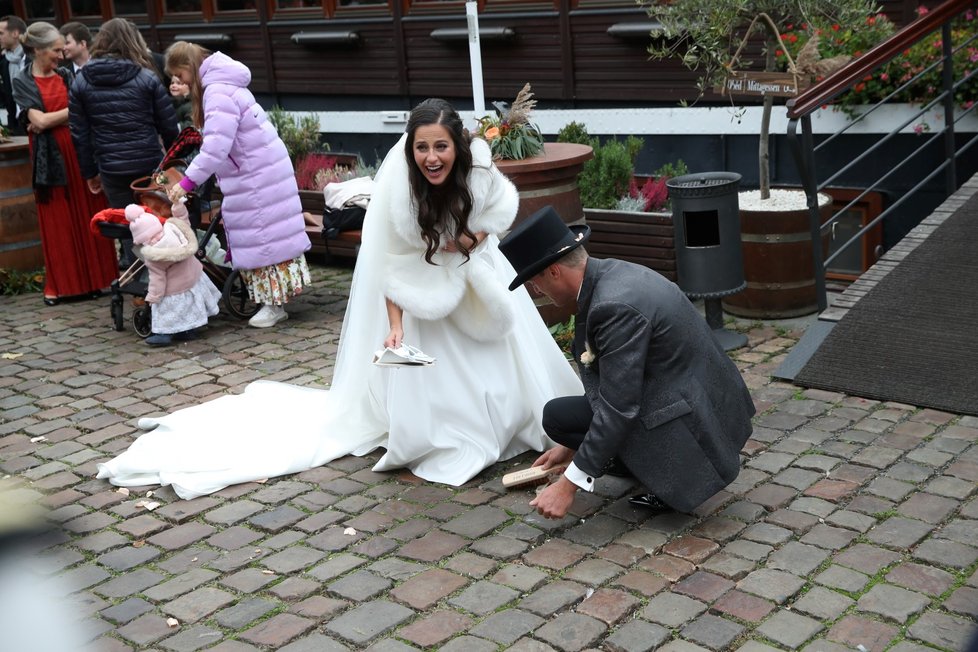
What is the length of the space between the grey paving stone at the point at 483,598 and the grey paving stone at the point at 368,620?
21 centimetres

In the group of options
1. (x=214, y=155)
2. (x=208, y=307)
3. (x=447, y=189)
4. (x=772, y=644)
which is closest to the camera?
(x=772, y=644)

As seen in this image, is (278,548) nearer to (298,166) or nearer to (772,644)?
(772,644)

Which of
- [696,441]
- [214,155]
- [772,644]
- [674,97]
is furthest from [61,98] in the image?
[772,644]

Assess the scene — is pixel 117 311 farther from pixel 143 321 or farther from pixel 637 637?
pixel 637 637

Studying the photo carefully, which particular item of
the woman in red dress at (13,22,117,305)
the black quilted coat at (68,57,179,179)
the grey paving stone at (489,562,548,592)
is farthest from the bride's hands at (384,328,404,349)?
the woman in red dress at (13,22,117,305)

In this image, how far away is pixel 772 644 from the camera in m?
4.14

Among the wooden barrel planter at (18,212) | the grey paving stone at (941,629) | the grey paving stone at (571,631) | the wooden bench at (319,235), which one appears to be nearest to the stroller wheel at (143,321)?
the wooden bench at (319,235)

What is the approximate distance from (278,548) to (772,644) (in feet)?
7.28

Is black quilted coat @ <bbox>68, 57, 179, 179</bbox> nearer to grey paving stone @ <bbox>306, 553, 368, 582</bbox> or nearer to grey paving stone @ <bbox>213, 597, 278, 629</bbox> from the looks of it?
grey paving stone @ <bbox>306, 553, 368, 582</bbox>

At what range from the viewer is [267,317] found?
8.76 m

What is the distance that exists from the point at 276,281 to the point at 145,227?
39.9 inches

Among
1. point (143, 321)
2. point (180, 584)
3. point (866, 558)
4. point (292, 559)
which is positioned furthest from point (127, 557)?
point (143, 321)

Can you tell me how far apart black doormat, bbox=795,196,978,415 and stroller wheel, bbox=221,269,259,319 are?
431 cm

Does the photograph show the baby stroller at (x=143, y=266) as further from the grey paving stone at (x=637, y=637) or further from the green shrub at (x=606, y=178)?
the grey paving stone at (x=637, y=637)
